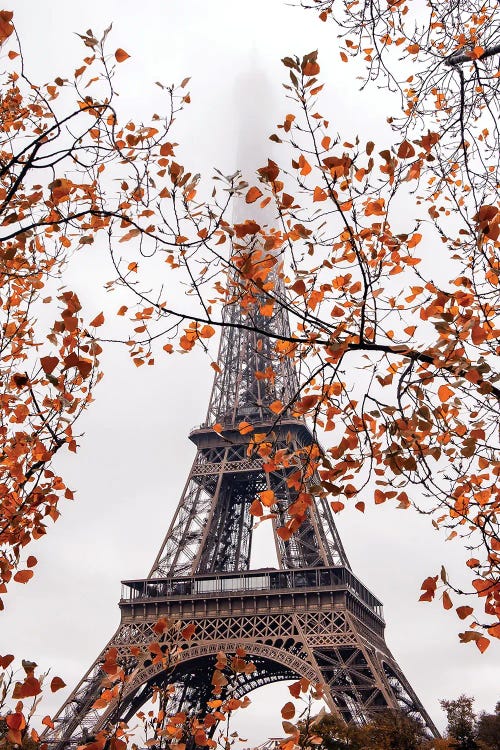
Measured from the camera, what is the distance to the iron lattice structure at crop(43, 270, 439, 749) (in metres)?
34.8

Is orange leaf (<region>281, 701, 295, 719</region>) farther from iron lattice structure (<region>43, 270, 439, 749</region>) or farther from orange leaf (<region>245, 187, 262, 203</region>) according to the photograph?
iron lattice structure (<region>43, 270, 439, 749</region>)

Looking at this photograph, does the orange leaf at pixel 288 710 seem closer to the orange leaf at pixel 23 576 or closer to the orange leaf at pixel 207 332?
the orange leaf at pixel 23 576

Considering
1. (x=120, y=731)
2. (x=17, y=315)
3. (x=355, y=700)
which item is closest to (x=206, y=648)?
(x=355, y=700)

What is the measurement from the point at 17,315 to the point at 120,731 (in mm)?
6322

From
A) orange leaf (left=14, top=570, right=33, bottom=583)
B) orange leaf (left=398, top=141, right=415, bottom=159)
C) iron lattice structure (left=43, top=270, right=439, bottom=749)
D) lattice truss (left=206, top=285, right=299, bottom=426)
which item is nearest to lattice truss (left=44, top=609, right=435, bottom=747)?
iron lattice structure (left=43, top=270, right=439, bottom=749)

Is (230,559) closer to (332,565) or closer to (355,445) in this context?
(332,565)

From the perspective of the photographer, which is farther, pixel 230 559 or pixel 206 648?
pixel 230 559

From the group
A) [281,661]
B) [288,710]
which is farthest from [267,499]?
[281,661]

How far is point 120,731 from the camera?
1034cm

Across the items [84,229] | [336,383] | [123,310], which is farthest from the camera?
[84,229]

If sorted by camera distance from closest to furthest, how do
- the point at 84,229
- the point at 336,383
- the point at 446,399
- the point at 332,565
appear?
the point at 446,399 → the point at 336,383 → the point at 84,229 → the point at 332,565

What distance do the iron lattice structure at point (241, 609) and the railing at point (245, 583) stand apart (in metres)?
0.06

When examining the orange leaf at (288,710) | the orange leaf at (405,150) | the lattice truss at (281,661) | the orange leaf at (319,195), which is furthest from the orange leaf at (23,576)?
the lattice truss at (281,661)

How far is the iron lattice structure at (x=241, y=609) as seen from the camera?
34.8 meters
